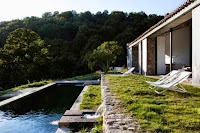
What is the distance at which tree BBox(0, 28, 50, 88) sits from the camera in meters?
22.2

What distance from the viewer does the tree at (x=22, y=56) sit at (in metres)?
22.2

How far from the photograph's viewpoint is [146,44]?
12117 mm

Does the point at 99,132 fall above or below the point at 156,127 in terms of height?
below

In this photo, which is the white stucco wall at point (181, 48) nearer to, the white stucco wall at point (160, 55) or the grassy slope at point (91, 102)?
the white stucco wall at point (160, 55)

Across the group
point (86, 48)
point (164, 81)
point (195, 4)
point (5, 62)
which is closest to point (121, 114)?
point (164, 81)

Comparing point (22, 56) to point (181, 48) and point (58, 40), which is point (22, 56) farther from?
point (181, 48)

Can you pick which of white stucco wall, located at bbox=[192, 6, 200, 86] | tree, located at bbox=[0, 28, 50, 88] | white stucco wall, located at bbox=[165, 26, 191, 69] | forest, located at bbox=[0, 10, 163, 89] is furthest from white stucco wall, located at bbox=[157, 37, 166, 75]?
tree, located at bbox=[0, 28, 50, 88]

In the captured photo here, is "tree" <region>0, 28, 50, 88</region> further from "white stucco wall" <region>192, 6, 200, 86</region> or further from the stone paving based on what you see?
the stone paving

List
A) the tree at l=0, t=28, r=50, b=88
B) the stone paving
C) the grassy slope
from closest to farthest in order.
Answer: the stone paving → the grassy slope → the tree at l=0, t=28, r=50, b=88

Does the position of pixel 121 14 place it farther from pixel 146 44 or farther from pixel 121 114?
pixel 121 114

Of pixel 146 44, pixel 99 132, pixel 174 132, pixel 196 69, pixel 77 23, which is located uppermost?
pixel 77 23

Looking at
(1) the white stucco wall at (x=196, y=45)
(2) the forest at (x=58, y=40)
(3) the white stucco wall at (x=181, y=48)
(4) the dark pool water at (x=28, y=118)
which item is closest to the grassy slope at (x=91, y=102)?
(4) the dark pool water at (x=28, y=118)

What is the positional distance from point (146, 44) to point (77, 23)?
26.4 meters

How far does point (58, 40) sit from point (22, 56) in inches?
407
